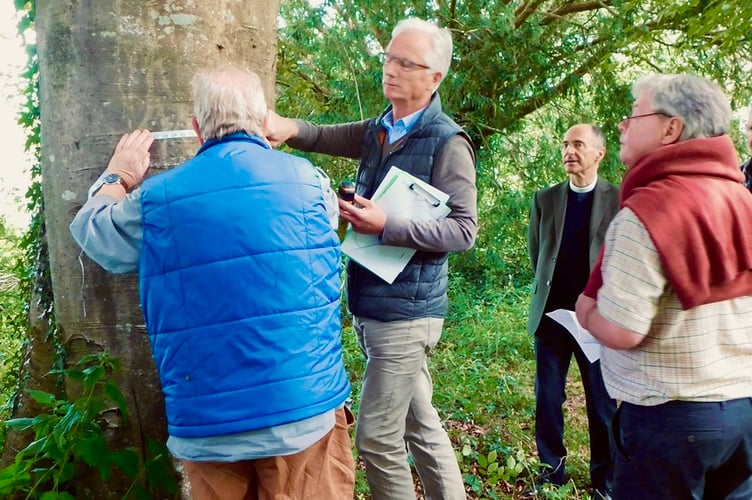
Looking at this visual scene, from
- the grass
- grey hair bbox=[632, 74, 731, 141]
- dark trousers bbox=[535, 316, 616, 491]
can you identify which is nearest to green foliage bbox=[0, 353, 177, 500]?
the grass

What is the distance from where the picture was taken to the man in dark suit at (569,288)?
11.7 feet

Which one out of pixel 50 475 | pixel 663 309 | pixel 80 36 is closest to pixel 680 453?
pixel 663 309

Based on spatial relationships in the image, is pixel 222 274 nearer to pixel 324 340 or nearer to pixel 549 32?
pixel 324 340

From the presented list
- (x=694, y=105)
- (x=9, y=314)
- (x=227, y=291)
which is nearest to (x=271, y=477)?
(x=227, y=291)

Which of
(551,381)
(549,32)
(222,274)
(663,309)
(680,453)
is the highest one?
(549,32)

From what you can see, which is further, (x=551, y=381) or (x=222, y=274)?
(x=551, y=381)

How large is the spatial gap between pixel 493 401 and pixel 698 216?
3549 millimetres

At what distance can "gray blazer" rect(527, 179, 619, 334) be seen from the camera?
3584 mm

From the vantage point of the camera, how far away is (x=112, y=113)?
229 centimetres

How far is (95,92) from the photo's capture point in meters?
2.29

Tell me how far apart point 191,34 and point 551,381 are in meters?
2.60

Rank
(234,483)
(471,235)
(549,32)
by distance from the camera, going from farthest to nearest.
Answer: (549,32), (471,235), (234,483)

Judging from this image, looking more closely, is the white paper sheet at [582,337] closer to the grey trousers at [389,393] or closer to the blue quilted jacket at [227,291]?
the grey trousers at [389,393]

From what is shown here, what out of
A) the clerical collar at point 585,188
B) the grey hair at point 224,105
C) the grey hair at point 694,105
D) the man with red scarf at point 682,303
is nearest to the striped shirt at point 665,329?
the man with red scarf at point 682,303
